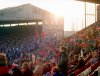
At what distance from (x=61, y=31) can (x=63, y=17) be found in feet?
9.25

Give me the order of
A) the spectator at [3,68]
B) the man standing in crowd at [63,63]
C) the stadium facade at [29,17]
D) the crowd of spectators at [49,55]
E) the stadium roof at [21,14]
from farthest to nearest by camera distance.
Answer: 1. the stadium facade at [29,17]
2. the stadium roof at [21,14]
3. the man standing in crowd at [63,63]
4. the crowd of spectators at [49,55]
5. the spectator at [3,68]

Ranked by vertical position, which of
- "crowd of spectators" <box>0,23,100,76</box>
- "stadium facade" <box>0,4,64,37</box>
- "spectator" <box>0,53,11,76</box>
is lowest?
"crowd of spectators" <box>0,23,100,76</box>

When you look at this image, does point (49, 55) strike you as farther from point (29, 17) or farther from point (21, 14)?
point (29, 17)

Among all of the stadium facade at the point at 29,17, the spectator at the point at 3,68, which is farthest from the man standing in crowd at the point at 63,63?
the stadium facade at the point at 29,17

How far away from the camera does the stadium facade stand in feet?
109

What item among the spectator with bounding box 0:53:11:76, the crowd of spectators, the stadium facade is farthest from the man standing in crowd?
the stadium facade

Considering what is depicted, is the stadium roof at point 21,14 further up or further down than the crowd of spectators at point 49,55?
further up

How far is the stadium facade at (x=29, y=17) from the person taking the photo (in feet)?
109

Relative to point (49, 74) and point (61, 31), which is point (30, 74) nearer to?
point (49, 74)

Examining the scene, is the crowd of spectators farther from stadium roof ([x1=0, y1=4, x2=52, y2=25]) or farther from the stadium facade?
stadium roof ([x1=0, y1=4, x2=52, y2=25])

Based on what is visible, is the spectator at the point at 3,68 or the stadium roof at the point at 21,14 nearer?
the spectator at the point at 3,68

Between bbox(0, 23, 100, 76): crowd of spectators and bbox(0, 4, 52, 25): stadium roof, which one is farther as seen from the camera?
bbox(0, 4, 52, 25): stadium roof

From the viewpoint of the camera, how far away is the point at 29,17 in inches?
1400

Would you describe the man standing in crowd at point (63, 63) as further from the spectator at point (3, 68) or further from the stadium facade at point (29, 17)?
the stadium facade at point (29, 17)
